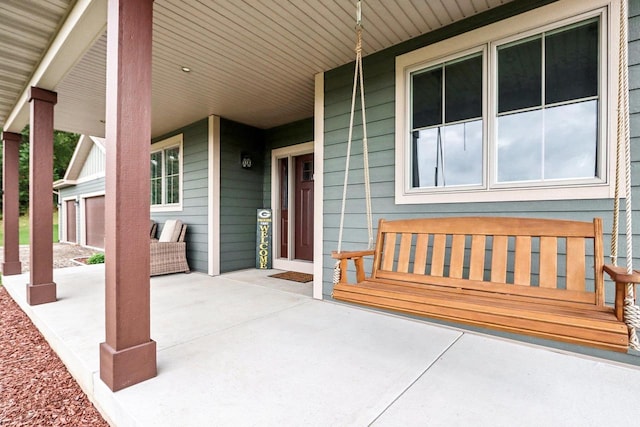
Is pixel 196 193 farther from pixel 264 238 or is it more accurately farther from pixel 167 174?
pixel 264 238

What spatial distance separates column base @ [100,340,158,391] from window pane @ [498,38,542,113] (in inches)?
114

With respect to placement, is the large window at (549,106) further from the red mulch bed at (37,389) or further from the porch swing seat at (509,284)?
the red mulch bed at (37,389)

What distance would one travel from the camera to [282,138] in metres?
5.27

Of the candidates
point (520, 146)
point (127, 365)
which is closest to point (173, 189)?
point (127, 365)

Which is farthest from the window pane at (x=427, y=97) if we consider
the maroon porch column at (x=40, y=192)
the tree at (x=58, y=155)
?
the tree at (x=58, y=155)

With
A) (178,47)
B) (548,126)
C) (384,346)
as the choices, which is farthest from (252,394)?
(178,47)

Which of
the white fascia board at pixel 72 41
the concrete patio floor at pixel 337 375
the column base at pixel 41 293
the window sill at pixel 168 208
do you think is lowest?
the concrete patio floor at pixel 337 375

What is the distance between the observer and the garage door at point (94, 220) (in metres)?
9.47

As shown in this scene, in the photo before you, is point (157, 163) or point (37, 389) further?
point (157, 163)

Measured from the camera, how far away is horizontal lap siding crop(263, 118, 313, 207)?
16.2 ft

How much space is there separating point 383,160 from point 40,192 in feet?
11.3

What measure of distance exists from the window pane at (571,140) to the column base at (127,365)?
9.22 ft

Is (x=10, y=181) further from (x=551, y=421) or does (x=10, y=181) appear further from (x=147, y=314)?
(x=551, y=421)

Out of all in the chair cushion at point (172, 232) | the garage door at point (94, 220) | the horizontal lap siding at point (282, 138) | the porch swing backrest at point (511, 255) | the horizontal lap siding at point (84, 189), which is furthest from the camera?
the garage door at point (94, 220)
